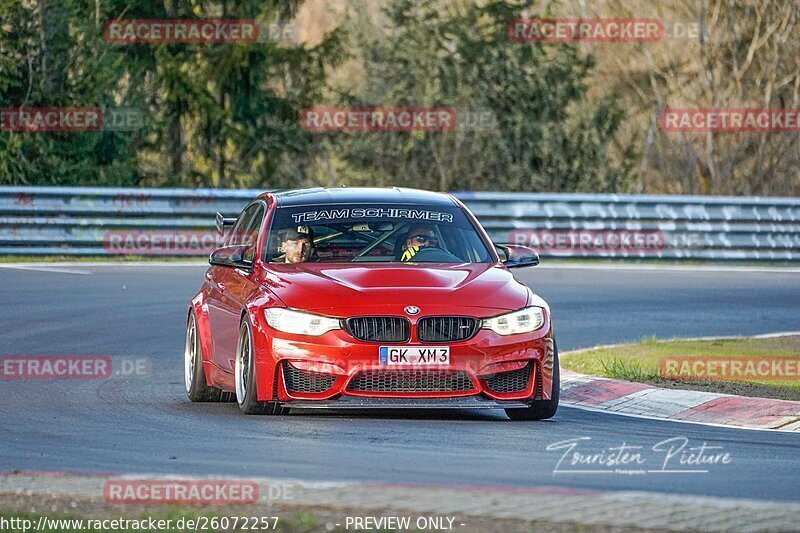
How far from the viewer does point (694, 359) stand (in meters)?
15.6

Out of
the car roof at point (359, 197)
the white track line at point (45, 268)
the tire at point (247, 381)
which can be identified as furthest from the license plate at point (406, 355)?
the white track line at point (45, 268)

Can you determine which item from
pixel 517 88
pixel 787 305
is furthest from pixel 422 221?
pixel 517 88

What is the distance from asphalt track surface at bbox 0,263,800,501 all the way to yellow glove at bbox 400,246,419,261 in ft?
3.55

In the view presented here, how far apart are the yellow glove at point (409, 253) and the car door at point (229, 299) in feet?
3.48

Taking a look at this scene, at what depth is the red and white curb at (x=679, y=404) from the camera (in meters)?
11.8

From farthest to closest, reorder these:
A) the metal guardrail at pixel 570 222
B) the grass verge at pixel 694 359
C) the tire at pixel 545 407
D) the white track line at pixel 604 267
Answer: the metal guardrail at pixel 570 222
the white track line at pixel 604 267
the grass verge at pixel 694 359
the tire at pixel 545 407

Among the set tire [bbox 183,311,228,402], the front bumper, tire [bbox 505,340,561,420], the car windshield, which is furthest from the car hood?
tire [bbox 183,311,228,402]

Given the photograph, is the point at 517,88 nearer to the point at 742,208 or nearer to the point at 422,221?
the point at 742,208

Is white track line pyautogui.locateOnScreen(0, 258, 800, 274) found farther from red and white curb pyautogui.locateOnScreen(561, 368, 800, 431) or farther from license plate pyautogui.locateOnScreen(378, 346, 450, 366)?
license plate pyautogui.locateOnScreen(378, 346, 450, 366)

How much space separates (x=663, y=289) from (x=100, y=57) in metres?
11.6

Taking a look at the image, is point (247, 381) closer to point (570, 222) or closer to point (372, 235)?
point (372, 235)

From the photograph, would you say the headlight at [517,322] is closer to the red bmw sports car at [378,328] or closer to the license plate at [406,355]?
the red bmw sports car at [378,328]

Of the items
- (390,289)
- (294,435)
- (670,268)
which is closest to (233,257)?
(390,289)

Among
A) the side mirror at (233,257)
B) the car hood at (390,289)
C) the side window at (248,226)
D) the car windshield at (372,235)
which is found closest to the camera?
the car hood at (390,289)
